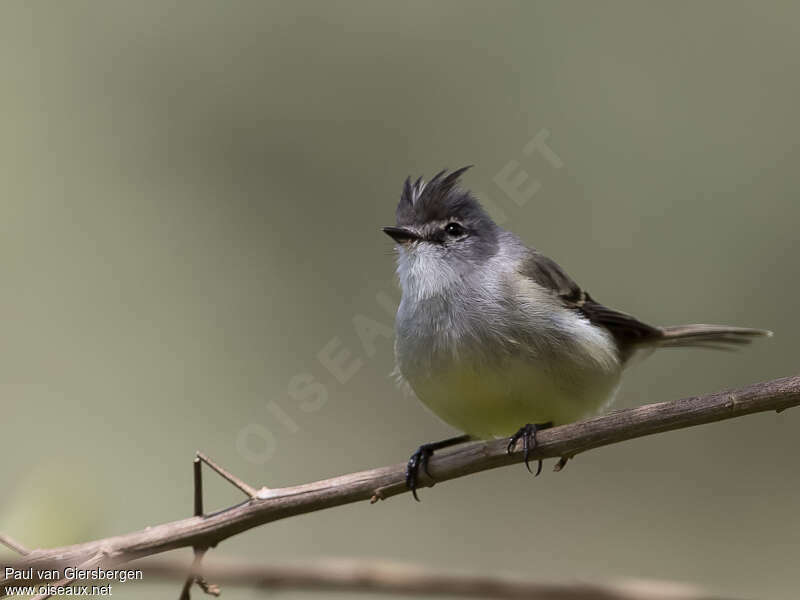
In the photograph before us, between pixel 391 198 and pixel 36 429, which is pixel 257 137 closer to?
pixel 391 198

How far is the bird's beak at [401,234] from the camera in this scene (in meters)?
4.13

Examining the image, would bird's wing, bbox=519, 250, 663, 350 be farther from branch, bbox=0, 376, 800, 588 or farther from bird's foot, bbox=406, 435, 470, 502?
branch, bbox=0, 376, 800, 588

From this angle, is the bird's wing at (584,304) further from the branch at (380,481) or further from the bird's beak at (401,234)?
the branch at (380,481)

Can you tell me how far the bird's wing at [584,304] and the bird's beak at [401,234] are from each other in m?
0.57

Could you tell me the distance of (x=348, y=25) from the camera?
6.29m

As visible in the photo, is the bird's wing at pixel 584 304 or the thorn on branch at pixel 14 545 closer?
the thorn on branch at pixel 14 545

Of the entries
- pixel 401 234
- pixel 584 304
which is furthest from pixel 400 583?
pixel 584 304

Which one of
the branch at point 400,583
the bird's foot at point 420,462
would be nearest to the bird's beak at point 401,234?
the bird's foot at point 420,462

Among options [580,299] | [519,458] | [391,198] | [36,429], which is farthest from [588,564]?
[36,429]

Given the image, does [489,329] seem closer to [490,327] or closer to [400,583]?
[490,327]

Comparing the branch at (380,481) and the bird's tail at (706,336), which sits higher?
the branch at (380,481)

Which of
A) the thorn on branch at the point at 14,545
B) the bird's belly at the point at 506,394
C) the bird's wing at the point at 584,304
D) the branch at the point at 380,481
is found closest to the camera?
the thorn on branch at the point at 14,545

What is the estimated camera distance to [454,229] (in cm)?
432

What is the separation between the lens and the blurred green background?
491cm
